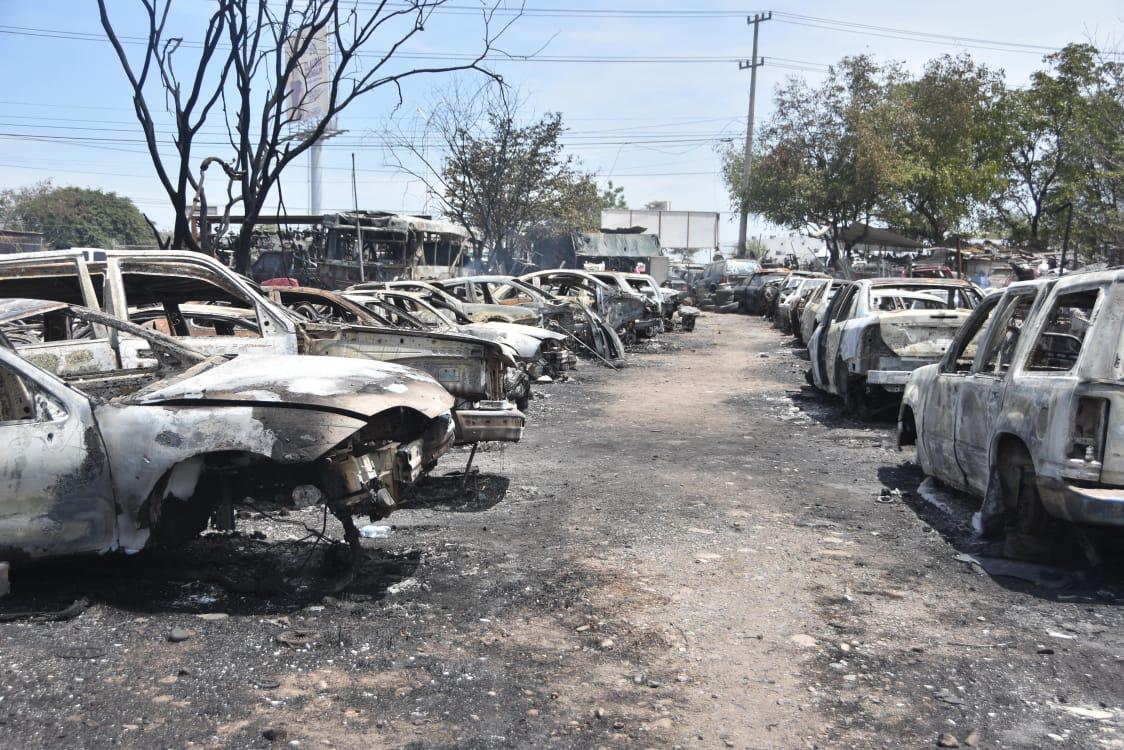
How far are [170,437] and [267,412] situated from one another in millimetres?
469

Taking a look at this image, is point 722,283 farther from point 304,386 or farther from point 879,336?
point 304,386

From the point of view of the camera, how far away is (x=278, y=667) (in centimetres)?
417

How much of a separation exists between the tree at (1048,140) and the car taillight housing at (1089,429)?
36.1 meters

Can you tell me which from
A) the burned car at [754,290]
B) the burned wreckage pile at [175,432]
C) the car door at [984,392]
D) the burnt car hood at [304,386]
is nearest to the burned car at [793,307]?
the burned car at [754,290]

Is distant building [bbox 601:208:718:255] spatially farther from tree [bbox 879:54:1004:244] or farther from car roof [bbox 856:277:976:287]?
car roof [bbox 856:277:976:287]

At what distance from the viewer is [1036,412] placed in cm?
538

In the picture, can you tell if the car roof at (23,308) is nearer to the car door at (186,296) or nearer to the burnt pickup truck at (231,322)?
the burnt pickup truck at (231,322)

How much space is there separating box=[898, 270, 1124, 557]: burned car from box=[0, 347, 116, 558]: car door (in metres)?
4.71

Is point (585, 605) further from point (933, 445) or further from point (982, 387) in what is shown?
point (933, 445)

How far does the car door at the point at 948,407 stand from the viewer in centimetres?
679

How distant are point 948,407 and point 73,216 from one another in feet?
198

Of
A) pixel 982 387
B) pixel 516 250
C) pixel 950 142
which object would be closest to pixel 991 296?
pixel 982 387

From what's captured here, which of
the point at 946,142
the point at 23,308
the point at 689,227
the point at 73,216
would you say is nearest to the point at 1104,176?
the point at 946,142

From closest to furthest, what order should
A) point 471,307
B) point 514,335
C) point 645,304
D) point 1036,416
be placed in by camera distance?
point 1036,416 → point 514,335 → point 471,307 → point 645,304
